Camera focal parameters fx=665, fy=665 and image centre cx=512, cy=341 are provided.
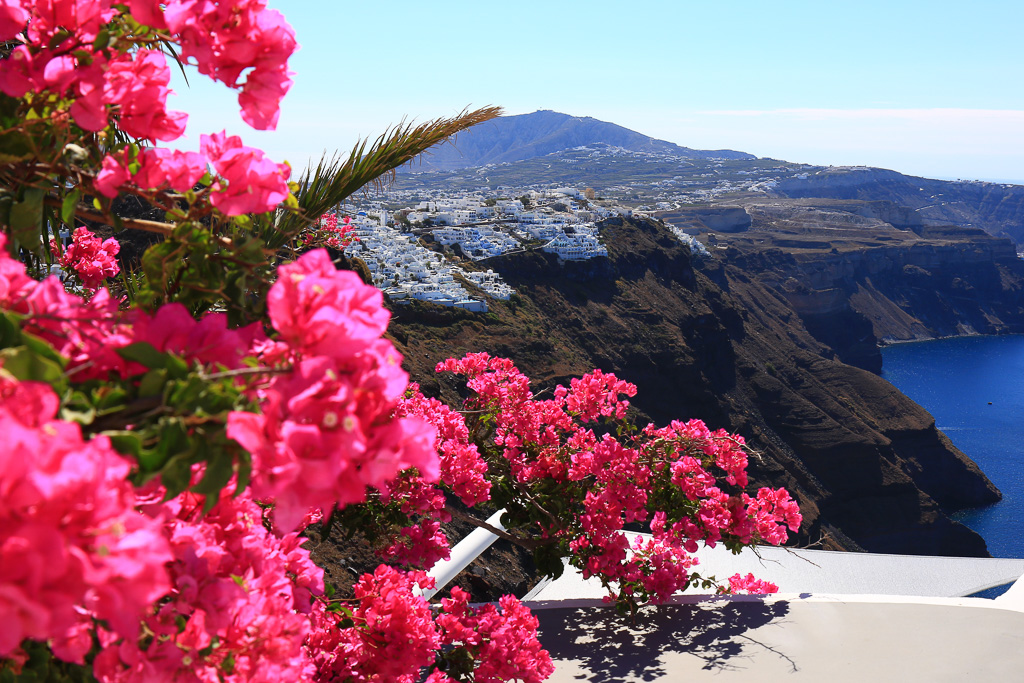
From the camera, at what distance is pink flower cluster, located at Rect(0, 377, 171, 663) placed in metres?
0.59

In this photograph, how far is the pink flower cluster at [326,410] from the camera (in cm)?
75

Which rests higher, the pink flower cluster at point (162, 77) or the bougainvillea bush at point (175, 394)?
the pink flower cluster at point (162, 77)

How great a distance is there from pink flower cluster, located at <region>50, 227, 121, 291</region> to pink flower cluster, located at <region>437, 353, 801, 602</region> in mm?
2066

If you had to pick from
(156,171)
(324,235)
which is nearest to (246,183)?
(156,171)

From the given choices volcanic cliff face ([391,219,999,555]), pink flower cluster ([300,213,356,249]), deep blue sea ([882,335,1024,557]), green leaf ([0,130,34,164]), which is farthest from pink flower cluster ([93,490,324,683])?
deep blue sea ([882,335,1024,557])

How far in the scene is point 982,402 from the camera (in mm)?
66062

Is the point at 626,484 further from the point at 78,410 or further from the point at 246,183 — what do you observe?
the point at 78,410

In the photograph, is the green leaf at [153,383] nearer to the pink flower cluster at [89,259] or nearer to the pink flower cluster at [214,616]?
the pink flower cluster at [214,616]

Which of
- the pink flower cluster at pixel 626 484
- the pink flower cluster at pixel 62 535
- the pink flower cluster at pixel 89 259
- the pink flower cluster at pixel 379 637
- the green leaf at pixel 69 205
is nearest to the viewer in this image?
the pink flower cluster at pixel 62 535

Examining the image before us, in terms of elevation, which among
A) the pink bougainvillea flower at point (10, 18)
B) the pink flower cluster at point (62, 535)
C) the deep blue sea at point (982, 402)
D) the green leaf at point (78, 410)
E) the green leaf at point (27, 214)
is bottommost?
the deep blue sea at point (982, 402)

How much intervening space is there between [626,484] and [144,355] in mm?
3827

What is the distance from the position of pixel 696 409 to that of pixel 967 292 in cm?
7659

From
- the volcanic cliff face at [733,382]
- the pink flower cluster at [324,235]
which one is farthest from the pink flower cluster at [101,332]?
the volcanic cliff face at [733,382]

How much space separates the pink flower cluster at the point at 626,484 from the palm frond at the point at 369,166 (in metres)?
1.79
